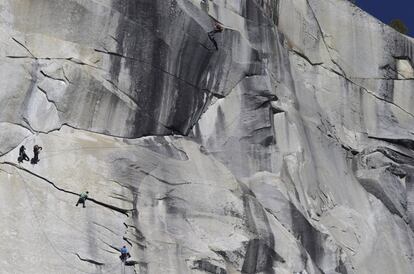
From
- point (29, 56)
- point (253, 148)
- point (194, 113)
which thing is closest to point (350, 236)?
point (253, 148)

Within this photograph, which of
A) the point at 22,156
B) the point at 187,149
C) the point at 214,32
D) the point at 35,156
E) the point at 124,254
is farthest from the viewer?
the point at 214,32

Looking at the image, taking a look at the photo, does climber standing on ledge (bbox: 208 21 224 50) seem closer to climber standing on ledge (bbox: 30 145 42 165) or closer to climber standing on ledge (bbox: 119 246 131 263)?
climber standing on ledge (bbox: 30 145 42 165)

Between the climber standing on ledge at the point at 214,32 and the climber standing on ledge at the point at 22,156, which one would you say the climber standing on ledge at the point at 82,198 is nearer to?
the climber standing on ledge at the point at 22,156

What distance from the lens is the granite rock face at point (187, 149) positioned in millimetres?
26203

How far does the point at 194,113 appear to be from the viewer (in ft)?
99.0

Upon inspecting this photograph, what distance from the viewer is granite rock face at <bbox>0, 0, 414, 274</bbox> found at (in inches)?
1032

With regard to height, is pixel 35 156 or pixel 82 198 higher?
pixel 35 156

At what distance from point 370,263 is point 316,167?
3.24 m

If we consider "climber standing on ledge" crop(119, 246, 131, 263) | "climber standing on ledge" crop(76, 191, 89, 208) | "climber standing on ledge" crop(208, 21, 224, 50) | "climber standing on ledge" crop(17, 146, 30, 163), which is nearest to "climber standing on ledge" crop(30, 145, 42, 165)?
"climber standing on ledge" crop(17, 146, 30, 163)

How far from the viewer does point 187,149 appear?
29.2 meters

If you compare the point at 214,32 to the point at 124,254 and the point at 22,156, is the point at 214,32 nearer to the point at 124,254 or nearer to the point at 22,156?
the point at 22,156

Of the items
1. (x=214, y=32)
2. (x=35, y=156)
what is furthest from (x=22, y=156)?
(x=214, y=32)

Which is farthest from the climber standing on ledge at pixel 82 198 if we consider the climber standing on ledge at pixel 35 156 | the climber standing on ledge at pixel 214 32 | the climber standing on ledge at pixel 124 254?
the climber standing on ledge at pixel 214 32

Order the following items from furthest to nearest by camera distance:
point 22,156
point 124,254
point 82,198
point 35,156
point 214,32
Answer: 1. point 214,32
2. point 35,156
3. point 22,156
4. point 82,198
5. point 124,254
